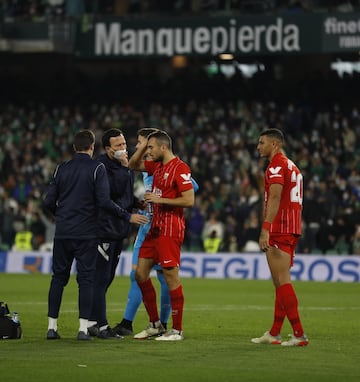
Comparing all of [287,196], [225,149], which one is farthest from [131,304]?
[225,149]

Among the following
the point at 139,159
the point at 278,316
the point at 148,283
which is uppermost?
the point at 139,159

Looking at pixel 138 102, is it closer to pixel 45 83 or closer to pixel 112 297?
pixel 45 83

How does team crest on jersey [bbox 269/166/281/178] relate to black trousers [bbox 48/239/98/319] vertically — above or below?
above

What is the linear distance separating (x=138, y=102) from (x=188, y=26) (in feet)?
15.8

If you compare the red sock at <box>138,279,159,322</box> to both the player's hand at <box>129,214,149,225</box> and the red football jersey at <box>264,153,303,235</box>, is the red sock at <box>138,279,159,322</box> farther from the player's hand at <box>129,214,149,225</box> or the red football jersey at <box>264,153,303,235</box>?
the red football jersey at <box>264,153,303,235</box>

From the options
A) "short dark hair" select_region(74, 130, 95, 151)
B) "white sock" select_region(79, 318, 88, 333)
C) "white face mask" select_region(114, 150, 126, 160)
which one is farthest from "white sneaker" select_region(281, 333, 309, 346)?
"short dark hair" select_region(74, 130, 95, 151)

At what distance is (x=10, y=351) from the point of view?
11000 millimetres

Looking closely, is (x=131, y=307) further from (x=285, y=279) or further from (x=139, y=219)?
(x=285, y=279)

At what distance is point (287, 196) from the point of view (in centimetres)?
1191

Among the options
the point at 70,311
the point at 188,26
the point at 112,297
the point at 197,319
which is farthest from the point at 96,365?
the point at 188,26

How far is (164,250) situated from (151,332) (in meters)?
0.98

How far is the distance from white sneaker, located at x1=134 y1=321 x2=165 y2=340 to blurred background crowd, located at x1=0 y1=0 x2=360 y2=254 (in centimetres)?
1555

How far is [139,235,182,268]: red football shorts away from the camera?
12.0m

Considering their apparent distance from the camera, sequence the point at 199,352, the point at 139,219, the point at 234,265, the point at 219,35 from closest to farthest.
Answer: the point at 199,352
the point at 139,219
the point at 234,265
the point at 219,35
